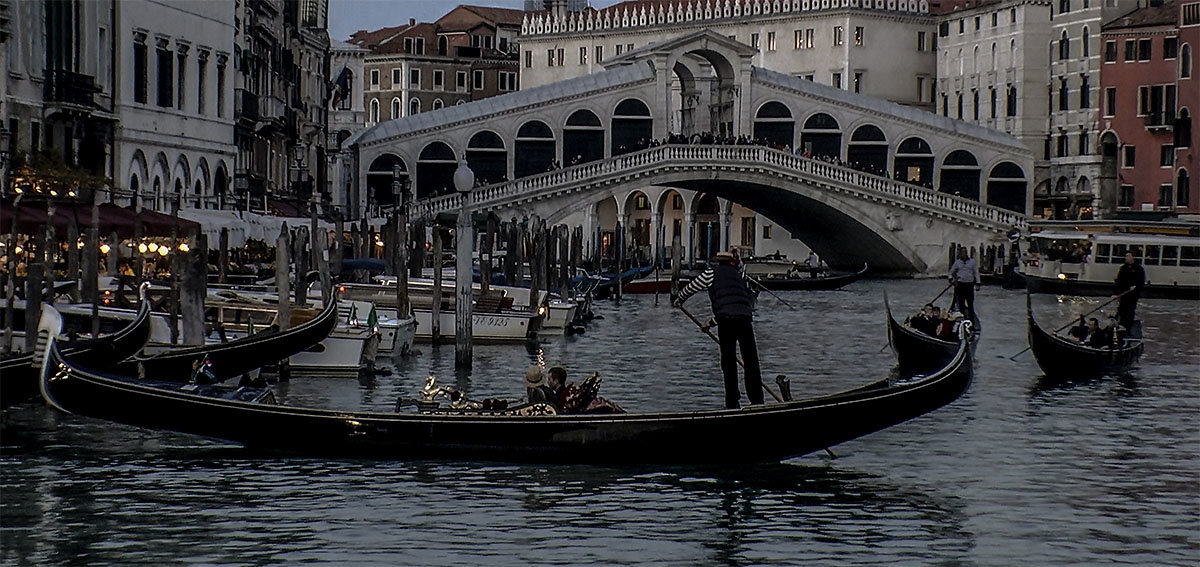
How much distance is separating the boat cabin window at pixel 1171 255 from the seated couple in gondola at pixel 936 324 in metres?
18.2

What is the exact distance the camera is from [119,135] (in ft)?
87.1

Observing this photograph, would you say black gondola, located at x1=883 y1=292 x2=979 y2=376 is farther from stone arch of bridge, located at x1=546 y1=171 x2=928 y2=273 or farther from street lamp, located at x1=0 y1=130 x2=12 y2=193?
stone arch of bridge, located at x1=546 y1=171 x2=928 y2=273

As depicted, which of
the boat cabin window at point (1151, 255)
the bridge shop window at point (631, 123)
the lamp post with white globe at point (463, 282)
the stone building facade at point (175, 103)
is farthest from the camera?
the bridge shop window at point (631, 123)

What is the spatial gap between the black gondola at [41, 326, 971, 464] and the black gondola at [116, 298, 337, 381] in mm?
1611

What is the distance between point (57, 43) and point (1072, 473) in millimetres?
14662

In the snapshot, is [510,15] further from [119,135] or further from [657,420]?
[657,420]

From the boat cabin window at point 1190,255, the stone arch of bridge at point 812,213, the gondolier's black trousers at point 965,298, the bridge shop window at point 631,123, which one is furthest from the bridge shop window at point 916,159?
the gondolier's black trousers at point 965,298

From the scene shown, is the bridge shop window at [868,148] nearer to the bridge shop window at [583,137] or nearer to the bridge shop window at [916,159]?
the bridge shop window at [916,159]

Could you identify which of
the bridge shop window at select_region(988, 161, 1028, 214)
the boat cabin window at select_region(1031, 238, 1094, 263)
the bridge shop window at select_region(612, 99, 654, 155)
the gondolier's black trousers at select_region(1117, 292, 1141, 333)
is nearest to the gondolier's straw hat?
the gondolier's black trousers at select_region(1117, 292, 1141, 333)

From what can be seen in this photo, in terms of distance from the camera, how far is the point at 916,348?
58.3ft

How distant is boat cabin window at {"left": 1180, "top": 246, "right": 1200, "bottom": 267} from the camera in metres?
35.9

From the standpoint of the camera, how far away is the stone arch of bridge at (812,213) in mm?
42750

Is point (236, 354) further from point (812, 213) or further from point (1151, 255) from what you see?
point (812, 213)

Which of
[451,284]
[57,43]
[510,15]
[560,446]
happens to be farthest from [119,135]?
[510,15]
